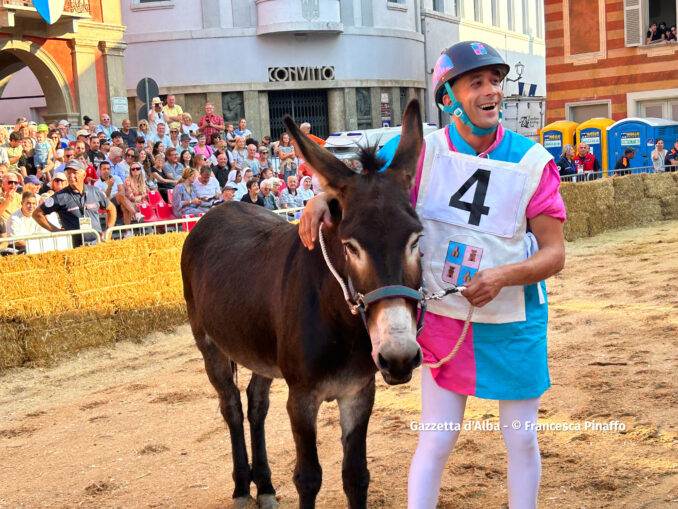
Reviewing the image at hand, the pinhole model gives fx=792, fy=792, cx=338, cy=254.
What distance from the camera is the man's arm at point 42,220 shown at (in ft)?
30.6

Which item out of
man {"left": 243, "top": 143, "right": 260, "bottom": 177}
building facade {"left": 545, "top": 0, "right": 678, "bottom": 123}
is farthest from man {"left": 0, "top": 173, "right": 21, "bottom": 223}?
building facade {"left": 545, "top": 0, "right": 678, "bottom": 123}

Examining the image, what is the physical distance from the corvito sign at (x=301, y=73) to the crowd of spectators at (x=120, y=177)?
13.8 m

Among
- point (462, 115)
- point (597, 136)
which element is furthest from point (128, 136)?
point (597, 136)

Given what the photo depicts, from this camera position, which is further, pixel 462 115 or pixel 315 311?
pixel 315 311

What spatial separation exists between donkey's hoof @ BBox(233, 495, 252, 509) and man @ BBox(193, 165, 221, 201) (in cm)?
770

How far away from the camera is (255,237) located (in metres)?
4.78

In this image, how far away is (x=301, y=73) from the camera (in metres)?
30.6

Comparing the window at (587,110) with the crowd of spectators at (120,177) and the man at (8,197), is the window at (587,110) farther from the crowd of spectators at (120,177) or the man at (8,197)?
the man at (8,197)

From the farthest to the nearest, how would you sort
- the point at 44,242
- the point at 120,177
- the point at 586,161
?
the point at 586,161, the point at 120,177, the point at 44,242

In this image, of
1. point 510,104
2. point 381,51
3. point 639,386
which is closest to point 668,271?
point 639,386

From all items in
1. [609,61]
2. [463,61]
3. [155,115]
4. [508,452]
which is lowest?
[508,452]

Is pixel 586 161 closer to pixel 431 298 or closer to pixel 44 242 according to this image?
pixel 44 242

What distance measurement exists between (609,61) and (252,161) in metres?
19.5

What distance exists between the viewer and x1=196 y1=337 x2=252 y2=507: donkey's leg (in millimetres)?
4648
